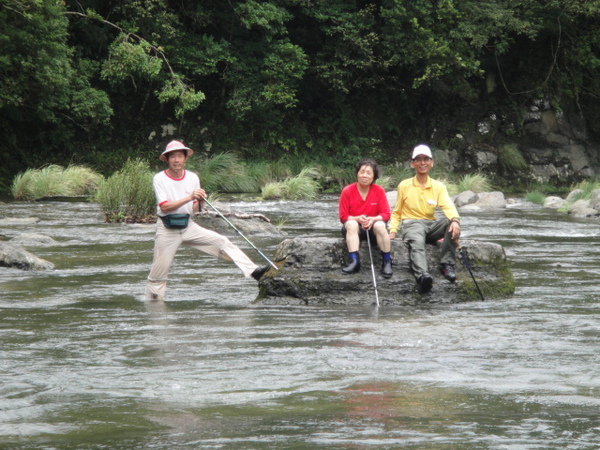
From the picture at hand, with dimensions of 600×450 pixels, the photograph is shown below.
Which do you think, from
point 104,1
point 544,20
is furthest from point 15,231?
point 544,20

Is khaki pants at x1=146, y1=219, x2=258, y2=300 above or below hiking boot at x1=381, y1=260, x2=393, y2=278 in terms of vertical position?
above

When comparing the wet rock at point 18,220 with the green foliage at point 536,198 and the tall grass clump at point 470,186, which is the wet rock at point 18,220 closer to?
the tall grass clump at point 470,186

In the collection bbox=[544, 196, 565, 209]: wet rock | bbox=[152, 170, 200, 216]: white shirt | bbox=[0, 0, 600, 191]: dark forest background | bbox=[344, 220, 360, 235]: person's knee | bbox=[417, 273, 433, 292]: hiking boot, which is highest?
bbox=[0, 0, 600, 191]: dark forest background

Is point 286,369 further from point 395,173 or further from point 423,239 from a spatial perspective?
point 395,173

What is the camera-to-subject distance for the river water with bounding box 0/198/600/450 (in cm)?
507

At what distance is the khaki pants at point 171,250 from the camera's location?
9.96m

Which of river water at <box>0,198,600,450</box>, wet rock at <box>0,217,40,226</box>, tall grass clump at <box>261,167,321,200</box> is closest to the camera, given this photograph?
river water at <box>0,198,600,450</box>

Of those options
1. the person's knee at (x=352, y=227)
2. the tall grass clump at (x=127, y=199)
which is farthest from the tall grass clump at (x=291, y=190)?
the person's knee at (x=352, y=227)

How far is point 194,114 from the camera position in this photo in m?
35.1

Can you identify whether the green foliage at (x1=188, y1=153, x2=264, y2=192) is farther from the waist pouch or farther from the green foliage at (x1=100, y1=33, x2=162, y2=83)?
the waist pouch

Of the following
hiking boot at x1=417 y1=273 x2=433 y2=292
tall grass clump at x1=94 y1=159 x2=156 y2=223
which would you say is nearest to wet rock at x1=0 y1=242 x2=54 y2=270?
hiking boot at x1=417 y1=273 x2=433 y2=292

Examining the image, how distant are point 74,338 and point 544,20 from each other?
102 feet

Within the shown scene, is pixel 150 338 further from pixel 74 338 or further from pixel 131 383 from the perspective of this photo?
pixel 131 383

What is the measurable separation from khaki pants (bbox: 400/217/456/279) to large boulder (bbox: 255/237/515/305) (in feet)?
0.46
